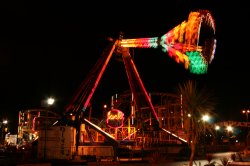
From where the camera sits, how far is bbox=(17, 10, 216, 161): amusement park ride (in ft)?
98.0

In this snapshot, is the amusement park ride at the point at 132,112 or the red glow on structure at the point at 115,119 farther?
the red glow on structure at the point at 115,119

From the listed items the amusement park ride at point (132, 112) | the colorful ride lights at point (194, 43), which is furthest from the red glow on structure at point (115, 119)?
the colorful ride lights at point (194, 43)

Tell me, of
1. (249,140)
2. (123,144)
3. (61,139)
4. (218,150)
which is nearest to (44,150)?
(61,139)

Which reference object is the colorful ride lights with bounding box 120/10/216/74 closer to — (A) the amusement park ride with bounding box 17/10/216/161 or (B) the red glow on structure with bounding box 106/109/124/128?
(A) the amusement park ride with bounding box 17/10/216/161

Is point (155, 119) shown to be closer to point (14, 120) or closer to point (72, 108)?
point (72, 108)

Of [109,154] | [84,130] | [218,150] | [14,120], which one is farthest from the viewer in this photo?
[14,120]

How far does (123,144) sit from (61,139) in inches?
531

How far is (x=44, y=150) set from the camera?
28.9 metres

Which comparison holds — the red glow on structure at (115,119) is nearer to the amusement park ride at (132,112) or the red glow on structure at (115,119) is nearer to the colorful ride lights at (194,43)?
the amusement park ride at (132,112)

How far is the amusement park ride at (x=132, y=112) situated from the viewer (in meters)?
29.9

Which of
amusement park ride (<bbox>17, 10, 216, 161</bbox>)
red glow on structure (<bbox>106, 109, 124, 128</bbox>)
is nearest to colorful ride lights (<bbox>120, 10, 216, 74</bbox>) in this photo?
amusement park ride (<bbox>17, 10, 216, 161</bbox>)

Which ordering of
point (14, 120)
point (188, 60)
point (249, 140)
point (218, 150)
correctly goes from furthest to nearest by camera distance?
point (14, 120)
point (218, 150)
point (249, 140)
point (188, 60)

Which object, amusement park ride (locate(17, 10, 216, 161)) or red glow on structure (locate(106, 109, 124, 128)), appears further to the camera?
red glow on structure (locate(106, 109, 124, 128))

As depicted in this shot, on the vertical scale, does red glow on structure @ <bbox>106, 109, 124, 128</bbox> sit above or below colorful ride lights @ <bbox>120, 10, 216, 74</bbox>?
below
